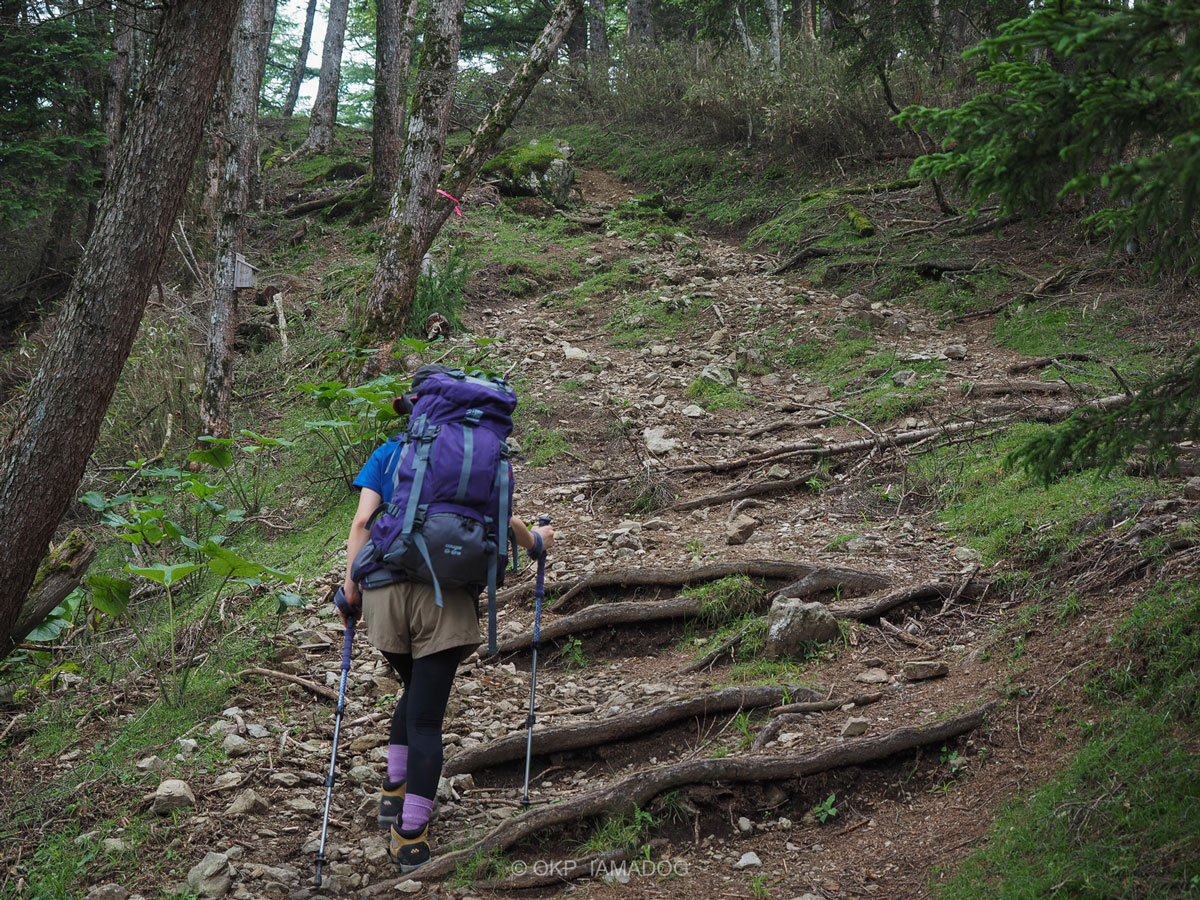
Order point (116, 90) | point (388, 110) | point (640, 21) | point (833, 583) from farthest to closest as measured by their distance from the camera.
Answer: point (640, 21)
point (388, 110)
point (116, 90)
point (833, 583)

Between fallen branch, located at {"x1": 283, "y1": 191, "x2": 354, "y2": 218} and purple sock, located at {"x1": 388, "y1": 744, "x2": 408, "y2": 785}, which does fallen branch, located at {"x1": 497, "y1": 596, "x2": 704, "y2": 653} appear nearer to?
purple sock, located at {"x1": 388, "y1": 744, "x2": 408, "y2": 785}

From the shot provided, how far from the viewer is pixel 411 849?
3516 millimetres

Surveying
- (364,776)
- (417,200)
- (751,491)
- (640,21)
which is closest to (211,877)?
(364,776)

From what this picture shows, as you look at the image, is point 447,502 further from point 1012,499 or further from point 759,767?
point 1012,499

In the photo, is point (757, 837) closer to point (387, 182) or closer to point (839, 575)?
point (839, 575)

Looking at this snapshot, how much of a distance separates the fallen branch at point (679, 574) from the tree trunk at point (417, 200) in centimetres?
554

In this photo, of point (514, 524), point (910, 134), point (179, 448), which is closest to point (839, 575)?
point (514, 524)

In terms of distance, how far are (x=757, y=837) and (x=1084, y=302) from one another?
759 cm

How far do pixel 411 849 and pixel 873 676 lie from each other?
2387 millimetres

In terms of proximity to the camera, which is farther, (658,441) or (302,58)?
(302,58)

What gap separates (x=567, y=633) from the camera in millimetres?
5445

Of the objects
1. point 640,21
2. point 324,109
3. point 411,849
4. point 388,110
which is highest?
point 640,21

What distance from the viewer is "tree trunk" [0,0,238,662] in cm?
439

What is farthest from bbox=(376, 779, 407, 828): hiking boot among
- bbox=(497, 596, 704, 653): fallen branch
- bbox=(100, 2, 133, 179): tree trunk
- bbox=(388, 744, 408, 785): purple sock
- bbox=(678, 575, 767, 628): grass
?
bbox=(100, 2, 133, 179): tree trunk
